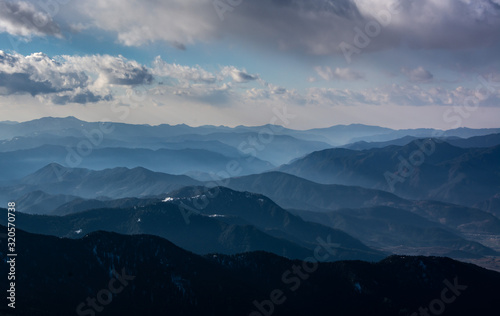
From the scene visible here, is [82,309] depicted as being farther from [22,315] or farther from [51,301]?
[22,315]

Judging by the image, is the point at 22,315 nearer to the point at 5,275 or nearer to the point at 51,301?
the point at 51,301

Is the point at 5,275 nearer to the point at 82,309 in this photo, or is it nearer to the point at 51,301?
the point at 51,301

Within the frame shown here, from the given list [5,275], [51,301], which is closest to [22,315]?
[51,301]

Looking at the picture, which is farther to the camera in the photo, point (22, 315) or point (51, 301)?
point (51, 301)

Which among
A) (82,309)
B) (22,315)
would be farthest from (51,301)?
(22,315)

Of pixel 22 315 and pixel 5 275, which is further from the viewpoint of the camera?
pixel 5 275

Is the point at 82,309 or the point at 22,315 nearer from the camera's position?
the point at 22,315

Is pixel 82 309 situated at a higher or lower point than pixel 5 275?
lower
